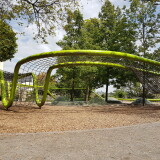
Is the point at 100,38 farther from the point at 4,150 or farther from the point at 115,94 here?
the point at 4,150

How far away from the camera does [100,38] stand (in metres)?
18.9

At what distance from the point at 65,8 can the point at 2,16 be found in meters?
3.34

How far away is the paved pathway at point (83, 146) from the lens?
2398 millimetres

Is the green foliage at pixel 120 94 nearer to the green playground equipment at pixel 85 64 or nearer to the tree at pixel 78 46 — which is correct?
the tree at pixel 78 46

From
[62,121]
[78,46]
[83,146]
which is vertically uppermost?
[78,46]

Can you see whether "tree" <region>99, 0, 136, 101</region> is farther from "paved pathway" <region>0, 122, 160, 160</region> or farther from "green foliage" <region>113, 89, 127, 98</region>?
"paved pathway" <region>0, 122, 160, 160</region>

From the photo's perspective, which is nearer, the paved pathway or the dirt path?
the paved pathway

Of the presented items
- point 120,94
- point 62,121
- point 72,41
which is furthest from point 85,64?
point 120,94

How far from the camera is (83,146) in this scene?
9.20 ft

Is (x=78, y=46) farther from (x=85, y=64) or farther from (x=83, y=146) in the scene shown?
(x=83, y=146)

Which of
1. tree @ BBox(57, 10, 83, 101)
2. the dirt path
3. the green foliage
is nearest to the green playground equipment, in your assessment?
the dirt path

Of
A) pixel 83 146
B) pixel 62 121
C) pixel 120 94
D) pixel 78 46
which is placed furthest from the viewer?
pixel 120 94

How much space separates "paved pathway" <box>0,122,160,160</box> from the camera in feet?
7.87

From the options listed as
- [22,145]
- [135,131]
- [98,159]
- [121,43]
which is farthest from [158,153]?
[121,43]
